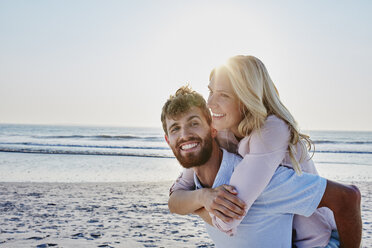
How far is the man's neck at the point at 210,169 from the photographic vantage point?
3.01 m

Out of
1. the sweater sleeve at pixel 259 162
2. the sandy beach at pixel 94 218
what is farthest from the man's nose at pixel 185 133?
the sandy beach at pixel 94 218

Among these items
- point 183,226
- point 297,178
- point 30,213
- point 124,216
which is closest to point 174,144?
point 297,178

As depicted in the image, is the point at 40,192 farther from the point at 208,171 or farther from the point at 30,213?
the point at 208,171

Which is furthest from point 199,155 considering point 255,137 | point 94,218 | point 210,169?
point 94,218

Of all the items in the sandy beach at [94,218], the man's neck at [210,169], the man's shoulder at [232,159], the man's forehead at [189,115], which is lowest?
the sandy beach at [94,218]

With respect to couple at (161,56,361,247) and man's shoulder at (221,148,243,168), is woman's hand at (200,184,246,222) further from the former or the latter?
man's shoulder at (221,148,243,168)

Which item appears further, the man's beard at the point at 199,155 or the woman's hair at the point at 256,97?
the man's beard at the point at 199,155

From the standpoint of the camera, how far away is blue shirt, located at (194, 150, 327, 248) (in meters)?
2.27

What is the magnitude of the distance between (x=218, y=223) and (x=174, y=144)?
0.96 metres

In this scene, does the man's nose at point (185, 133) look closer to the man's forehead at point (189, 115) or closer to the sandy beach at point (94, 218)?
the man's forehead at point (189, 115)

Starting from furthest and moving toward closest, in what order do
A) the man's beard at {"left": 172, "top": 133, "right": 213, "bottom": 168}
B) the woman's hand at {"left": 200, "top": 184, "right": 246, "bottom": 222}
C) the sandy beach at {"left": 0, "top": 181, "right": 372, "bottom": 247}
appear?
the sandy beach at {"left": 0, "top": 181, "right": 372, "bottom": 247} → the man's beard at {"left": 172, "top": 133, "right": 213, "bottom": 168} → the woman's hand at {"left": 200, "top": 184, "right": 246, "bottom": 222}

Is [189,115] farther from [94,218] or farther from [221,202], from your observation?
[94,218]

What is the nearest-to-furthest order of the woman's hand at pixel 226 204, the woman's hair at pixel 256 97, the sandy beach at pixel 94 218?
the woman's hand at pixel 226 204 → the woman's hair at pixel 256 97 → the sandy beach at pixel 94 218

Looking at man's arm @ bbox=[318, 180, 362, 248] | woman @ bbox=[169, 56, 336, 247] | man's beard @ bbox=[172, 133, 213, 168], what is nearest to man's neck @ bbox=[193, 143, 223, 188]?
man's beard @ bbox=[172, 133, 213, 168]
